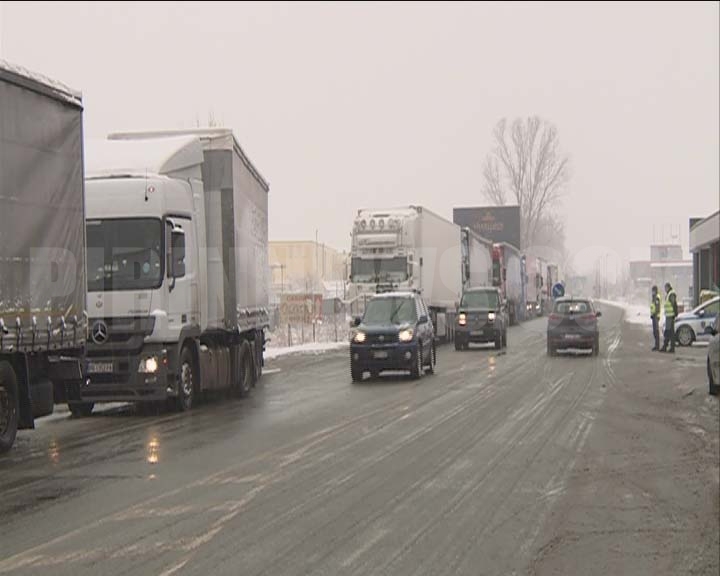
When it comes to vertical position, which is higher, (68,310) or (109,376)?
(68,310)

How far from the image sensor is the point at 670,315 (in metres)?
28.8

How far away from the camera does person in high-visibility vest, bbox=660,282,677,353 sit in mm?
27981

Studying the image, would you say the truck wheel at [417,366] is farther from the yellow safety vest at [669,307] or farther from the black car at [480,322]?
the black car at [480,322]

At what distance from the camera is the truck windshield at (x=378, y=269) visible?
31.6m

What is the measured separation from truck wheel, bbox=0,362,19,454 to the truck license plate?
3164mm

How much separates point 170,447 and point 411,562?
594cm

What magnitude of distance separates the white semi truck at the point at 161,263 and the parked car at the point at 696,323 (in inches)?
822

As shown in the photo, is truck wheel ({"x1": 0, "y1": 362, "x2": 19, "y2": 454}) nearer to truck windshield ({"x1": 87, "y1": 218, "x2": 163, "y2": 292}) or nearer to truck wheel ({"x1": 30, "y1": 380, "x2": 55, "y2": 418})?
truck wheel ({"x1": 30, "y1": 380, "x2": 55, "y2": 418})

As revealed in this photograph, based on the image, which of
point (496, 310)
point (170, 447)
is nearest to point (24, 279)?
point (170, 447)

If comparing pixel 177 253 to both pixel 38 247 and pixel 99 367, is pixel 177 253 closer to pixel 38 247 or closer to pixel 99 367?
pixel 99 367

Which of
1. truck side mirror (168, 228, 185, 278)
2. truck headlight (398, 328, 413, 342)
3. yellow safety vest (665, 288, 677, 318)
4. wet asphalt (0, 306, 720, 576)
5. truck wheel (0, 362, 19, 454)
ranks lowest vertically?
wet asphalt (0, 306, 720, 576)

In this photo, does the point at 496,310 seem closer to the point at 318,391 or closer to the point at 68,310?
the point at 318,391

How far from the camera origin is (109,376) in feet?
47.9

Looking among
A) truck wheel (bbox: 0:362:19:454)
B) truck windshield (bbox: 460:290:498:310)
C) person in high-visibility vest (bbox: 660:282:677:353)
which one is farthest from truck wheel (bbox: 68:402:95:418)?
truck windshield (bbox: 460:290:498:310)
